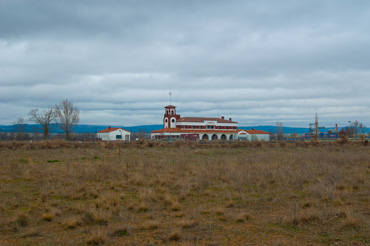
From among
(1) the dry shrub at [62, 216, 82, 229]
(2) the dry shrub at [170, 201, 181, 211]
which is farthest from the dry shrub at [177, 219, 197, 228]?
(1) the dry shrub at [62, 216, 82, 229]

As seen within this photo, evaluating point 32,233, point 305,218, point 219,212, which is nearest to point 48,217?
point 32,233

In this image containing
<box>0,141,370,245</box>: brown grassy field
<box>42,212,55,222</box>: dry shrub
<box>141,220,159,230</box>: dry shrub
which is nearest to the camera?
<box>0,141,370,245</box>: brown grassy field

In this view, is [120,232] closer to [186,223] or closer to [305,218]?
[186,223]

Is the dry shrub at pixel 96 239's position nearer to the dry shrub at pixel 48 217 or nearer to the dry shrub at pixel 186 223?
the dry shrub at pixel 186 223

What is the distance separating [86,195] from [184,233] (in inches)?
204

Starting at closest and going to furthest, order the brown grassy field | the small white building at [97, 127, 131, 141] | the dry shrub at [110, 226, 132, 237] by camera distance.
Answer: the brown grassy field < the dry shrub at [110, 226, 132, 237] < the small white building at [97, 127, 131, 141]

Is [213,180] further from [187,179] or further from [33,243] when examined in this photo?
[33,243]

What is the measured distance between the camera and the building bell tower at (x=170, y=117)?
315ft

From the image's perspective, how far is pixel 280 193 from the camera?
11.5m

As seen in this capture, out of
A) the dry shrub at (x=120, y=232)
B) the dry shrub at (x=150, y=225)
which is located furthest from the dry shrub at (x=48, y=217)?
the dry shrub at (x=150, y=225)

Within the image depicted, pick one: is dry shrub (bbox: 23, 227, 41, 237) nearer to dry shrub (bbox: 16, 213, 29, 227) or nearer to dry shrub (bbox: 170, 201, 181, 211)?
dry shrub (bbox: 16, 213, 29, 227)

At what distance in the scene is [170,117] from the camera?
A: 96.2 m

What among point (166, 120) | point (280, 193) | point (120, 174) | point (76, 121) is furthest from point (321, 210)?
point (166, 120)

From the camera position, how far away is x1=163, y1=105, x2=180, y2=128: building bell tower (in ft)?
315
